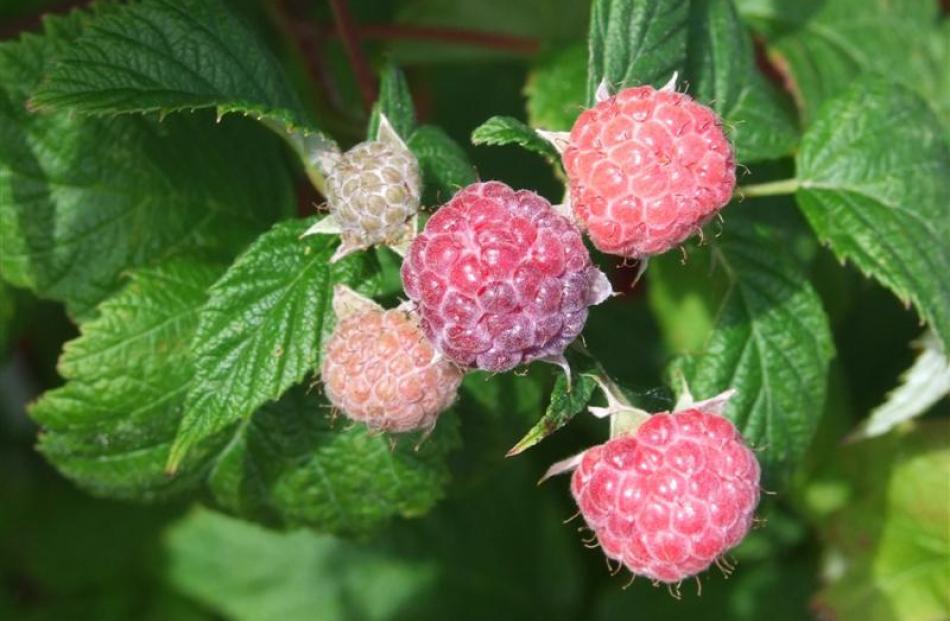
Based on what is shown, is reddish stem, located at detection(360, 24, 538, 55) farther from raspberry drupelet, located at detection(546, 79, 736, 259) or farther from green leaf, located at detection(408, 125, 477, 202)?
raspberry drupelet, located at detection(546, 79, 736, 259)

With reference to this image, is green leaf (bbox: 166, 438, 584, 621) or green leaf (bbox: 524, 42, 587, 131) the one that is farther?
green leaf (bbox: 166, 438, 584, 621)

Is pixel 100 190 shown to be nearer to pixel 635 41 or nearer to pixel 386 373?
pixel 386 373

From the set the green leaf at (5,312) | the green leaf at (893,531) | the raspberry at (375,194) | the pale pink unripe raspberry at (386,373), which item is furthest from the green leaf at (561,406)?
the green leaf at (893,531)

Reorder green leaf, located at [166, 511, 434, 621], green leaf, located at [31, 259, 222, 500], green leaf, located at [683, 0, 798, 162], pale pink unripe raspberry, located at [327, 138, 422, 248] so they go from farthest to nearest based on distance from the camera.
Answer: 1. green leaf, located at [166, 511, 434, 621]
2. green leaf, located at [683, 0, 798, 162]
3. green leaf, located at [31, 259, 222, 500]
4. pale pink unripe raspberry, located at [327, 138, 422, 248]

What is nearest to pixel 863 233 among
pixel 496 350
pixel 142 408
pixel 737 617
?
pixel 496 350

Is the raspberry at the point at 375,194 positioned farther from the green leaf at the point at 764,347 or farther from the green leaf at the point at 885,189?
the green leaf at the point at 885,189

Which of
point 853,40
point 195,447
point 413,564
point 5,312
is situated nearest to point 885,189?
point 853,40

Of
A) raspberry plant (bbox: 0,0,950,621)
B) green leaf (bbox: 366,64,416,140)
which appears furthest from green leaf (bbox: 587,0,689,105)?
green leaf (bbox: 366,64,416,140)
